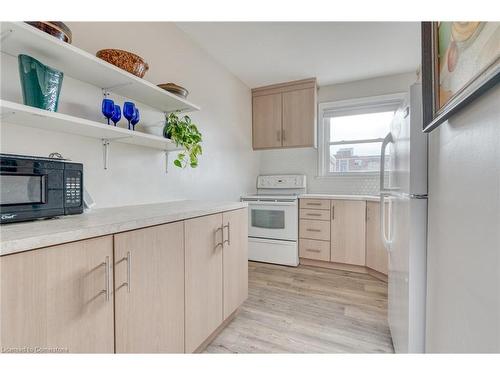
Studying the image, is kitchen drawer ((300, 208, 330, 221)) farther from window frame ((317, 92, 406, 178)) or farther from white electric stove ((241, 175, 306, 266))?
window frame ((317, 92, 406, 178))

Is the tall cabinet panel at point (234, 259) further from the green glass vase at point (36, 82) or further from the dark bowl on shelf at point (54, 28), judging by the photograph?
the dark bowl on shelf at point (54, 28)

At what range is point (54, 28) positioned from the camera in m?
0.93

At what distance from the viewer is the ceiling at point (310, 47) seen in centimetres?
198

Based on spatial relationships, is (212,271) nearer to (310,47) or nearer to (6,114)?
(6,114)

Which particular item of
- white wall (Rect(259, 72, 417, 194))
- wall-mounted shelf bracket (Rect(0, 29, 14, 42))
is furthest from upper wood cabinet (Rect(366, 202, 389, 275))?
wall-mounted shelf bracket (Rect(0, 29, 14, 42))

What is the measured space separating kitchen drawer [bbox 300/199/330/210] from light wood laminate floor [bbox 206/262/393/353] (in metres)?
0.81

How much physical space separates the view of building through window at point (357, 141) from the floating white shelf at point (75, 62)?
2.49 metres

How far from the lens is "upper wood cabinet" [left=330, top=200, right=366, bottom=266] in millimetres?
2627

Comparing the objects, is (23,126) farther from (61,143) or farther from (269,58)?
(269,58)

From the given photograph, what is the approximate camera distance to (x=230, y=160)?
113 inches

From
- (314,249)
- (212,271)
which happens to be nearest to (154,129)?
(212,271)

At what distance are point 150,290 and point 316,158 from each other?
2978mm
